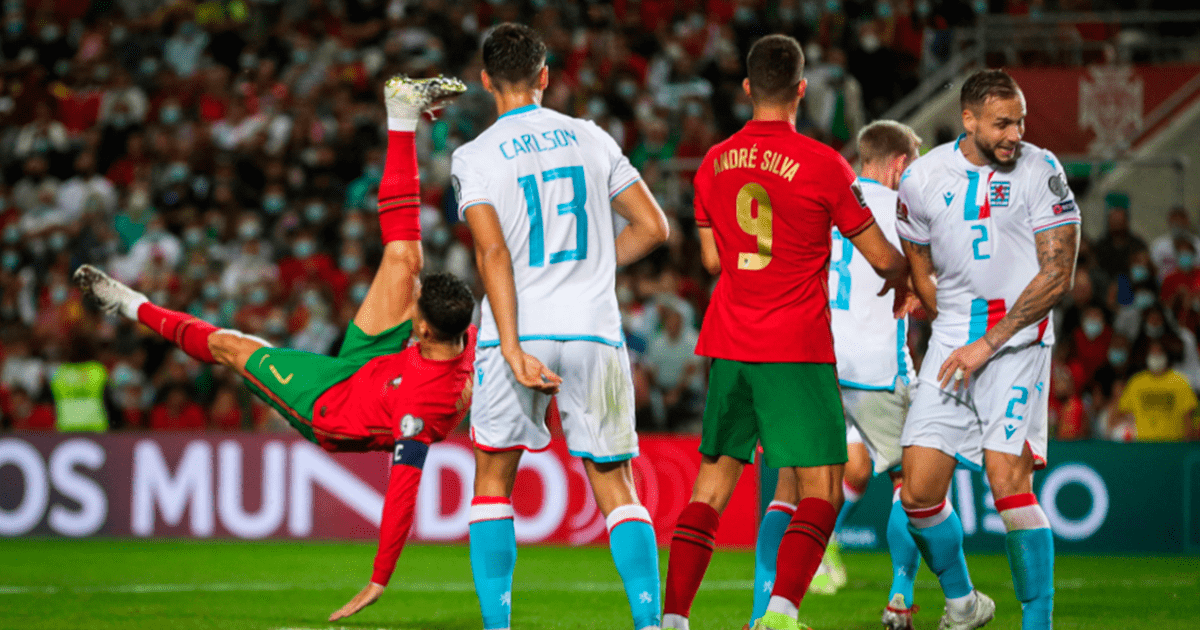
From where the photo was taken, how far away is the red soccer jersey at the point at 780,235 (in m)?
4.92

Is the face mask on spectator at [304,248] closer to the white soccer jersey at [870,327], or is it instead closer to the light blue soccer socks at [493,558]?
the white soccer jersey at [870,327]

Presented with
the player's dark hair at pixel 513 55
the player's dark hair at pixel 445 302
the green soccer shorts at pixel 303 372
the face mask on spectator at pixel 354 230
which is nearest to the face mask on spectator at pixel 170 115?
the face mask on spectator at pixel 354 230

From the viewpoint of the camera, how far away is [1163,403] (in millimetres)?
11992

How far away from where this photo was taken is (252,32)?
2014 cm

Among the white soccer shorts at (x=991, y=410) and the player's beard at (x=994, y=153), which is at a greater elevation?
the player's beard at (x=994, y=153)

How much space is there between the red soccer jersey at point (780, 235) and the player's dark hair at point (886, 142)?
5.81 feet

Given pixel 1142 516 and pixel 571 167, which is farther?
pixel 1142 516

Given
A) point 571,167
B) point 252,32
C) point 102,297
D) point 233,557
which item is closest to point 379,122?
point 252,32

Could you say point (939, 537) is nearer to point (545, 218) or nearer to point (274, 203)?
point (545, 218)

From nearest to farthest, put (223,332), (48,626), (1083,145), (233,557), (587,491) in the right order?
(48,626)
(223,332)
(233,557)
(587,491)
(1083,145)

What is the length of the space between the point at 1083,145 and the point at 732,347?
11.9 metres

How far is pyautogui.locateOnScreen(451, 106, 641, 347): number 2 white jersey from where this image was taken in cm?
496

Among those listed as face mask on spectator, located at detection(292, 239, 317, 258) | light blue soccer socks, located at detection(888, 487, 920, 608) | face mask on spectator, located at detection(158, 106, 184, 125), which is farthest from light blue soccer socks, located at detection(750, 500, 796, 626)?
face mask on spectator, located at detection(158, 106, 184, 125)

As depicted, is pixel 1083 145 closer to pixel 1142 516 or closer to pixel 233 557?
pixel 1142 516
